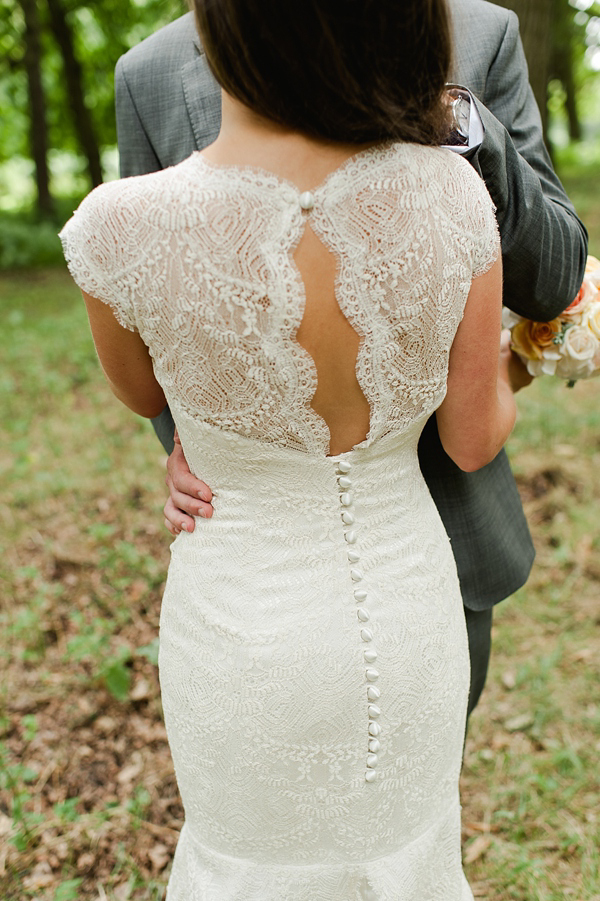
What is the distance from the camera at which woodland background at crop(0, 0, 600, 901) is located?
274cm

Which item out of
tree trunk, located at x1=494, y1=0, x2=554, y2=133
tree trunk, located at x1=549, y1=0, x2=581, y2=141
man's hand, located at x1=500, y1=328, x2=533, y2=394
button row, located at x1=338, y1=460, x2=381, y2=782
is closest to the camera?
button row, located at x1=338, y1=460, x2=381, y2=782

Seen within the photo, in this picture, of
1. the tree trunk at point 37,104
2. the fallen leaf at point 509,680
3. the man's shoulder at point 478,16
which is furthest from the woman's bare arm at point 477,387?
the tree trunk at point 37,104

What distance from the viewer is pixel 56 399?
6441 millimetres

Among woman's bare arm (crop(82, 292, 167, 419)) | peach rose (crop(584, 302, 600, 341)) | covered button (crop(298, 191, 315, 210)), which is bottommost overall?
peach rose (crop(584, 302, 600, 341))

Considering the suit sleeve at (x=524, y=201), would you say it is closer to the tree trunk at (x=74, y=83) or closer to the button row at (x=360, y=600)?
the button row at (x=360, y=600)

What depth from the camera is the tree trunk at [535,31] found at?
9.70 ft

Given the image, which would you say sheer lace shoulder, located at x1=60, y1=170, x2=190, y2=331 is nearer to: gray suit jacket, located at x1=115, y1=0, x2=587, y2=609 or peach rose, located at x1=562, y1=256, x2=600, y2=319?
gray suit jacket, located at x1=115, y1=0, x2=587, y2=609

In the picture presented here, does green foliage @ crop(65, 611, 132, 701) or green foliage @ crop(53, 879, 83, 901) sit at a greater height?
green foliage @ crop(53, 879, 83, 901)

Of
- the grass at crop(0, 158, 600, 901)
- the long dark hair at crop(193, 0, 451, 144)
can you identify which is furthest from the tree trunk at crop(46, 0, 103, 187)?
the long dark hair at crop(193, 0, 451, 144)

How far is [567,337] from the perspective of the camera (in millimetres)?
1782

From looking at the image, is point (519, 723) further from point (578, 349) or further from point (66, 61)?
point (66, 61)

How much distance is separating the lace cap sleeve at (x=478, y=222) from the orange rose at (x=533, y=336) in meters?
0.59

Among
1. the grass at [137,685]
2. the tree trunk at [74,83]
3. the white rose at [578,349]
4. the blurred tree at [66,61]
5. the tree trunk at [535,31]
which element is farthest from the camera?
the tree trunk at [74,83]

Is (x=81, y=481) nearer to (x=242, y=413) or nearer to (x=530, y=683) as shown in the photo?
(x=530, y=683)
